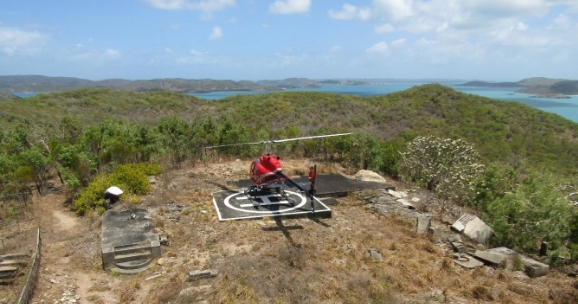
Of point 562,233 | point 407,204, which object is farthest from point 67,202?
point 562,233

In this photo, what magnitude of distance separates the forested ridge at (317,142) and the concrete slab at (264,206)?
127 inches

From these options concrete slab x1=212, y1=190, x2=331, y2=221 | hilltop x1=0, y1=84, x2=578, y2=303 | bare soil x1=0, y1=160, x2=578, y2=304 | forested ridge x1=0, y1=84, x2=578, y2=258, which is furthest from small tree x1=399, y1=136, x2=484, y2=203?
concrete slab x1=212, y1=190, x2=331, y2=221

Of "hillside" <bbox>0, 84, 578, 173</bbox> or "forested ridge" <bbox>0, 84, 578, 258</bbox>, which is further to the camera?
"hillside" <bbox>0, 84, 578, 173</bbox>

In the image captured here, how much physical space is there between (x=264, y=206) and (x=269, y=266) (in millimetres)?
4042

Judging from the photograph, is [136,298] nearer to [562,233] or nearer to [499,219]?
[499,219]

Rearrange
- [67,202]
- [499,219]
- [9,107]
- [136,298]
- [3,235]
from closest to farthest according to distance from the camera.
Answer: [136,298] < [3,235] < [499,219] < [67,202] < [9,107]

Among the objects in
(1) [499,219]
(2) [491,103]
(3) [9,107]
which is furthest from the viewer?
(2) [491,103]

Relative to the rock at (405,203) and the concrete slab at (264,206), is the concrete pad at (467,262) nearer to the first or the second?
the rock at (405,203)

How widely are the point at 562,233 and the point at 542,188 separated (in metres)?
1.63

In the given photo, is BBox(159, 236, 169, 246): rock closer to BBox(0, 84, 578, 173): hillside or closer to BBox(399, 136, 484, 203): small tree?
BBox(399, 136, 484, 203): small tree

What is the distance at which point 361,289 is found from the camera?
7418mm

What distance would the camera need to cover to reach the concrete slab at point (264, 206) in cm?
1140

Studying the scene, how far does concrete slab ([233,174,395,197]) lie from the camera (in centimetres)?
1396

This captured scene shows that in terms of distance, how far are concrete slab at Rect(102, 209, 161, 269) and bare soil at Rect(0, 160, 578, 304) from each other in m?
0.30
